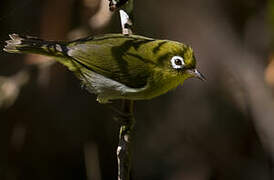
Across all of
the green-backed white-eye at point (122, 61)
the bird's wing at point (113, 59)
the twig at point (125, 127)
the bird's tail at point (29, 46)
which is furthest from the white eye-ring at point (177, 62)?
the bird's tail at point (29, 46)

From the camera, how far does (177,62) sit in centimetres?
421

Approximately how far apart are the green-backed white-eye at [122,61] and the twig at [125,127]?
0.43ft

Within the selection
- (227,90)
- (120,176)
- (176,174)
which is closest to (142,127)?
(176,174)

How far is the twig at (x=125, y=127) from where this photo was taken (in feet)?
11.8

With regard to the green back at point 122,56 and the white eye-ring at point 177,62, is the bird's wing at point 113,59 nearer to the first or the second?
the green back at point 122,56

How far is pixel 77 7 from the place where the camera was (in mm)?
6320

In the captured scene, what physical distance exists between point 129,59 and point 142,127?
2215 mm

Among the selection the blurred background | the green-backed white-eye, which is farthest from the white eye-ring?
the blurred background

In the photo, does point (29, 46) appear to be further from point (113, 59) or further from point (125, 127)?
point (125, 127)

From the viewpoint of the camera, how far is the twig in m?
3.61

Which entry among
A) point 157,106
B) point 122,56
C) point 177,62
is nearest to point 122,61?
point 122,56

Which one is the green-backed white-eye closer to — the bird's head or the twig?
the bird's head

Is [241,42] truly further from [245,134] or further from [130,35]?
[130,35]

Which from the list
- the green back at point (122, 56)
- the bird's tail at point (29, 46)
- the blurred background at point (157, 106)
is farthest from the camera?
the blurred background at point (157, 106)
